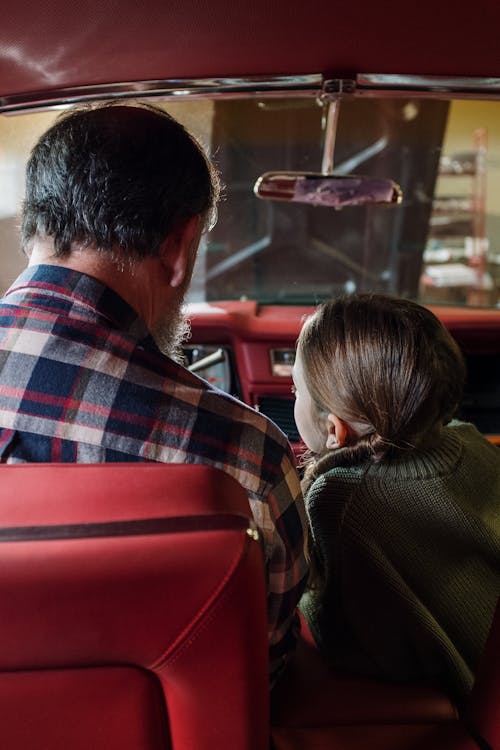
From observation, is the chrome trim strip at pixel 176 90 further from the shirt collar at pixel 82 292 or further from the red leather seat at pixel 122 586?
the red leather seat at pixel 122 586

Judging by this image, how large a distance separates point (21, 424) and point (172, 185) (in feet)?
1.66

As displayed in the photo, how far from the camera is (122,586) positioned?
731mm

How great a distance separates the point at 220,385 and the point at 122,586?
2532mm

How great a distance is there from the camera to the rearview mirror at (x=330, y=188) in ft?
7.96

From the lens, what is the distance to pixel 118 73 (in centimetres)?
182

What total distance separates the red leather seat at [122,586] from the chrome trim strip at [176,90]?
1.39 metres

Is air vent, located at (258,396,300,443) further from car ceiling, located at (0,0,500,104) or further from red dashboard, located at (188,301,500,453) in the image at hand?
car ceiling, located at (0,0,500,104)

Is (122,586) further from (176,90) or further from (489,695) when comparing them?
(176,90)

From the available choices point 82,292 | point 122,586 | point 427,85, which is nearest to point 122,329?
point 82,292

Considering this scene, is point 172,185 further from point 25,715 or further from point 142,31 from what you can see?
point 25,715

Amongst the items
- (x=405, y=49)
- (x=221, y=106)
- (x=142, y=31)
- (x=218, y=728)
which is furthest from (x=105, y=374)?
(x=221, y=106)

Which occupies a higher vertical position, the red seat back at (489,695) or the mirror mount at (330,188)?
the mirror mount at (330,188)

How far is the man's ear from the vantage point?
1282mm

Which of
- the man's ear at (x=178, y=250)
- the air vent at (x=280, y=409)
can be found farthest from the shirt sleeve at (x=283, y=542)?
the air vent at (x=280, y=409)
